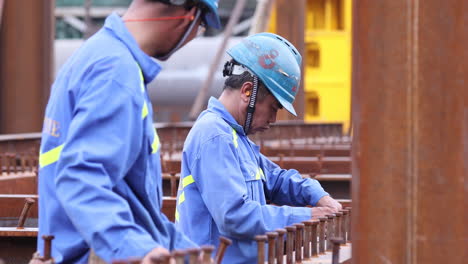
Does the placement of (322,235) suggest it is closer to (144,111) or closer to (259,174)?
(259,174)

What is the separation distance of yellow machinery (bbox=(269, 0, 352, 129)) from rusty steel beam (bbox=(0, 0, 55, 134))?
15.6m

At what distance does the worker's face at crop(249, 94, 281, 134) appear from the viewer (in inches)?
161

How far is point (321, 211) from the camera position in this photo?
416 centimetres

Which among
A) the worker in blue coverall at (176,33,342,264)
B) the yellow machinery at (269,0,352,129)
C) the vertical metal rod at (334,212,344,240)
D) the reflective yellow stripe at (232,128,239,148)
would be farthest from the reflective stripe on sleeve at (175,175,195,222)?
the yellow machinery at (269,0,352,129)

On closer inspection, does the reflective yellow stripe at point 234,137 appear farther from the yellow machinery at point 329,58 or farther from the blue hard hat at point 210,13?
the yellow machinery at point 329,58

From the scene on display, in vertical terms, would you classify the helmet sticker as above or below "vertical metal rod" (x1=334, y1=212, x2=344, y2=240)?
above

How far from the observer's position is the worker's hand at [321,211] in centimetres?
410

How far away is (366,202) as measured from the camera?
3035 millimetres

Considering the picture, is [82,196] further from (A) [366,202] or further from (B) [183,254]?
(A) [366,202]

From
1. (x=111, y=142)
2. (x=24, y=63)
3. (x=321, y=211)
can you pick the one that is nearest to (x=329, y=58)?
(x=24, y=63)

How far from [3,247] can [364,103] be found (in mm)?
3009

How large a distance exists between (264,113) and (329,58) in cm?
2520

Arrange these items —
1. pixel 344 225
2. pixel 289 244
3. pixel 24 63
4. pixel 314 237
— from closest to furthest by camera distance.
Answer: pixel 289 244 < pixel 314 237 < pixel 344 225 < pixel 24 63

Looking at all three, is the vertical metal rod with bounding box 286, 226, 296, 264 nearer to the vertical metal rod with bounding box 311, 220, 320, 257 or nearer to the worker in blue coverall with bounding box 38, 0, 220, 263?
the vertical metal rod with bounding box 311, 220, 320, 257
